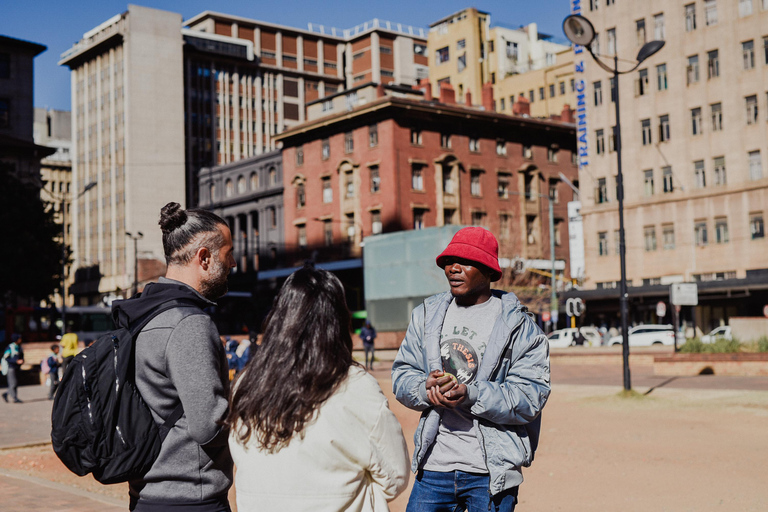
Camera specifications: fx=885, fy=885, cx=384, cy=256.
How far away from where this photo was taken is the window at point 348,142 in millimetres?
59281

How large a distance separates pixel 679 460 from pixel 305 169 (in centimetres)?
5396

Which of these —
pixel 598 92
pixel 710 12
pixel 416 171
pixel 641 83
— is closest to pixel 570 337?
pixel 416 171

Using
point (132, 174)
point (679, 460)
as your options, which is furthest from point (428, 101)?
point (679, 460)

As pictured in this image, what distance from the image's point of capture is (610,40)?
5459cm

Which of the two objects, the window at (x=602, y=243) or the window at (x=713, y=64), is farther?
the window at (x=602, y=243)

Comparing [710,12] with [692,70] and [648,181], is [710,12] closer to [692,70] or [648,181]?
[692,70]

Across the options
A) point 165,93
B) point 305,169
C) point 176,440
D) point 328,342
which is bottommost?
point 176,440

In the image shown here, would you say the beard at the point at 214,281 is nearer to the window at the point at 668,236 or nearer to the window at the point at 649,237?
the window at the point at 668,236

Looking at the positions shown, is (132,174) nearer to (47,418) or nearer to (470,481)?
(47,418)

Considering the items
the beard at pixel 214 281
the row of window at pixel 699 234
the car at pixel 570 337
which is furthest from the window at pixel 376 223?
the beard at pixel 214 281

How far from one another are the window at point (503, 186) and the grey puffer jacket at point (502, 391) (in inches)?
2274

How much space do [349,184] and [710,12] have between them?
24476 mm

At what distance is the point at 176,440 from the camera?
305cm

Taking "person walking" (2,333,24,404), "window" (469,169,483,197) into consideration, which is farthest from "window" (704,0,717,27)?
"person walking" (2,333,24,404)
